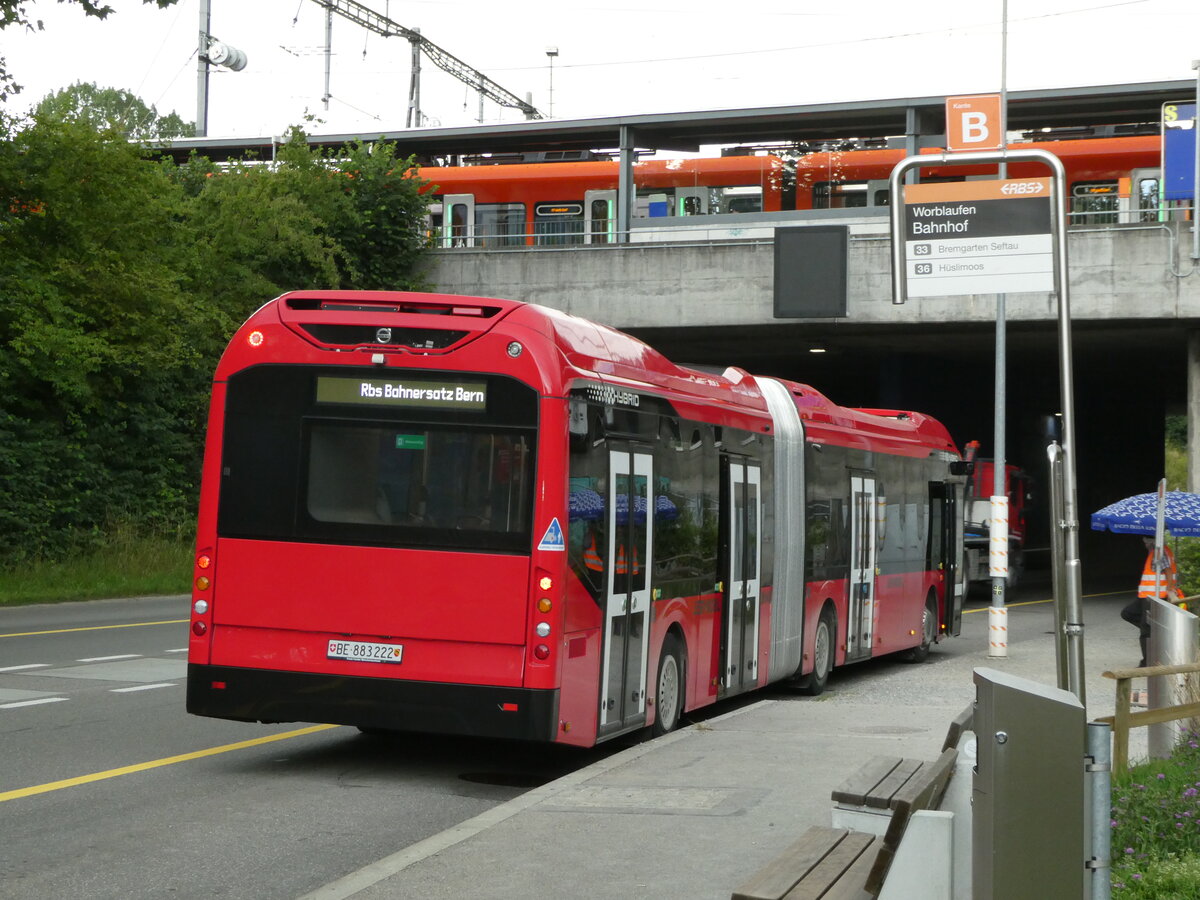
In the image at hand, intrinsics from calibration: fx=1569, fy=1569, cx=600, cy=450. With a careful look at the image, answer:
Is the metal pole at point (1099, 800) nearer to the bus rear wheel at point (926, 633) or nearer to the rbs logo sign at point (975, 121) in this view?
the rbs logo sign at point (975, 121)

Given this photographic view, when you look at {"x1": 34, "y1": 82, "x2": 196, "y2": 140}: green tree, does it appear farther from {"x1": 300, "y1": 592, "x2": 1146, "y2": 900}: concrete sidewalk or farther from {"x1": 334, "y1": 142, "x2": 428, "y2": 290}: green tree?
{"x1": 300, "y1": 592, "x2": 1146, "y2": 900}: concrete sidewalk

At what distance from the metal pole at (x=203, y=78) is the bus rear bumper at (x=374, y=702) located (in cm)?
4157

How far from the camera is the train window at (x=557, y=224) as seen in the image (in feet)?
114

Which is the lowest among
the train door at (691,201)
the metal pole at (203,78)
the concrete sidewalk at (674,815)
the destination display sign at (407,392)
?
the concrete sidewalk at (674,815)

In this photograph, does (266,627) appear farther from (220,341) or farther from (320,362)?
(220,341)

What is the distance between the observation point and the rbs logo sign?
14.6 metres

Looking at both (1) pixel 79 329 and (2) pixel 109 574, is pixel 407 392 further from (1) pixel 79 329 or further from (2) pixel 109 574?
(2) pixel 109 574

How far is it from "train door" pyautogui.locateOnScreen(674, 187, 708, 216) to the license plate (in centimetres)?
2636

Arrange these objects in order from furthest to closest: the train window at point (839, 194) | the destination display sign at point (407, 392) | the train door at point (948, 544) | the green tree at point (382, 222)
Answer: the green tree at point (382, 222) → the train window at point (839, 194) → the train door at point (948, 544) → the destination display sign at point (407, 392)

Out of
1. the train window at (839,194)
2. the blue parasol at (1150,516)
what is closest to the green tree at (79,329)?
the train window at (839,194)

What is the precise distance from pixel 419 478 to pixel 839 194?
1007 inches

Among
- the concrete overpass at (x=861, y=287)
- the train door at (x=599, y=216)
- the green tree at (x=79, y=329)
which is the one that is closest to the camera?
the green tree at (x=79, y=329)

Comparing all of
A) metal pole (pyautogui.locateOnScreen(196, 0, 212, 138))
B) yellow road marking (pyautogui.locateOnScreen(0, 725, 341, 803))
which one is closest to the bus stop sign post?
yellow road marking (pyautogui.locateOnScreen(0, 725, 341, 803))

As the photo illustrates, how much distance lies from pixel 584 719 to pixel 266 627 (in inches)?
82.0
